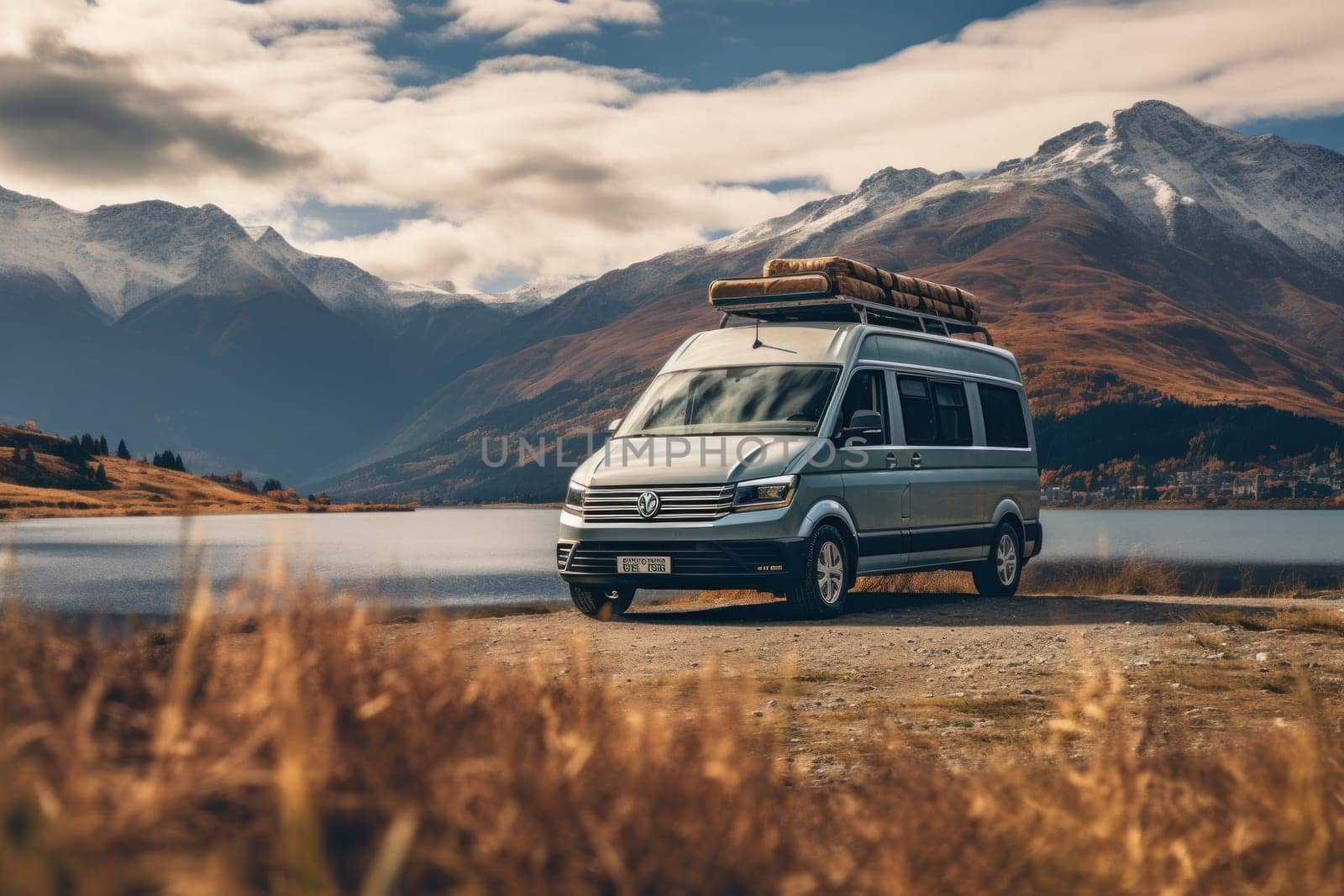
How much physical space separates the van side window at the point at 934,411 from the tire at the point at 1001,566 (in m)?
1.61

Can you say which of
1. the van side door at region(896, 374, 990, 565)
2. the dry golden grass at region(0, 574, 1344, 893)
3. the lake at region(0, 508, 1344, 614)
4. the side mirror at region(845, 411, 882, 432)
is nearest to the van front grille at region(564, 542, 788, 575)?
the side mirror at region(845, 411, 882, 432)

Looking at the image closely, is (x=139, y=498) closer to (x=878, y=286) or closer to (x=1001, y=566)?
(x=1001, y=566)

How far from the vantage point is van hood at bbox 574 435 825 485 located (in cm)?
1266

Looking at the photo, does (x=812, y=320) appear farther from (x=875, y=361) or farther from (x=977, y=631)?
(x=977, y=631)

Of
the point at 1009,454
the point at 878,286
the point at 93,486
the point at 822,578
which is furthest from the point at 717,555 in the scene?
the point at 93,486

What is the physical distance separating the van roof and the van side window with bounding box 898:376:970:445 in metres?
0.52

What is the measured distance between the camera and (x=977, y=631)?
12.0m

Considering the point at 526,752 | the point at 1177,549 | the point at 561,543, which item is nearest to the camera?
the point at 526,752

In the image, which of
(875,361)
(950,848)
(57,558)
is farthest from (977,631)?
(57,558)

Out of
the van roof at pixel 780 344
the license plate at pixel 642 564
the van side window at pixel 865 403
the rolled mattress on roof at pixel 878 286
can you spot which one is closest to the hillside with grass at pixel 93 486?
the rolled mattress on roof at pixel 878 286

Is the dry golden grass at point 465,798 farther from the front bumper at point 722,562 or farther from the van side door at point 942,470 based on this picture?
the van side door at point 942,470

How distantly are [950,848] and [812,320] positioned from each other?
12.1 metres

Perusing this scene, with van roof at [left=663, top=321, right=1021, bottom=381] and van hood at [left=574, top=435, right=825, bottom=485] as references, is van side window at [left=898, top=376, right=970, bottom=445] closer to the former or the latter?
van roof at [left=663, top=321, right=1021, bottom=381]

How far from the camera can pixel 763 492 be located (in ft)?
41.2
